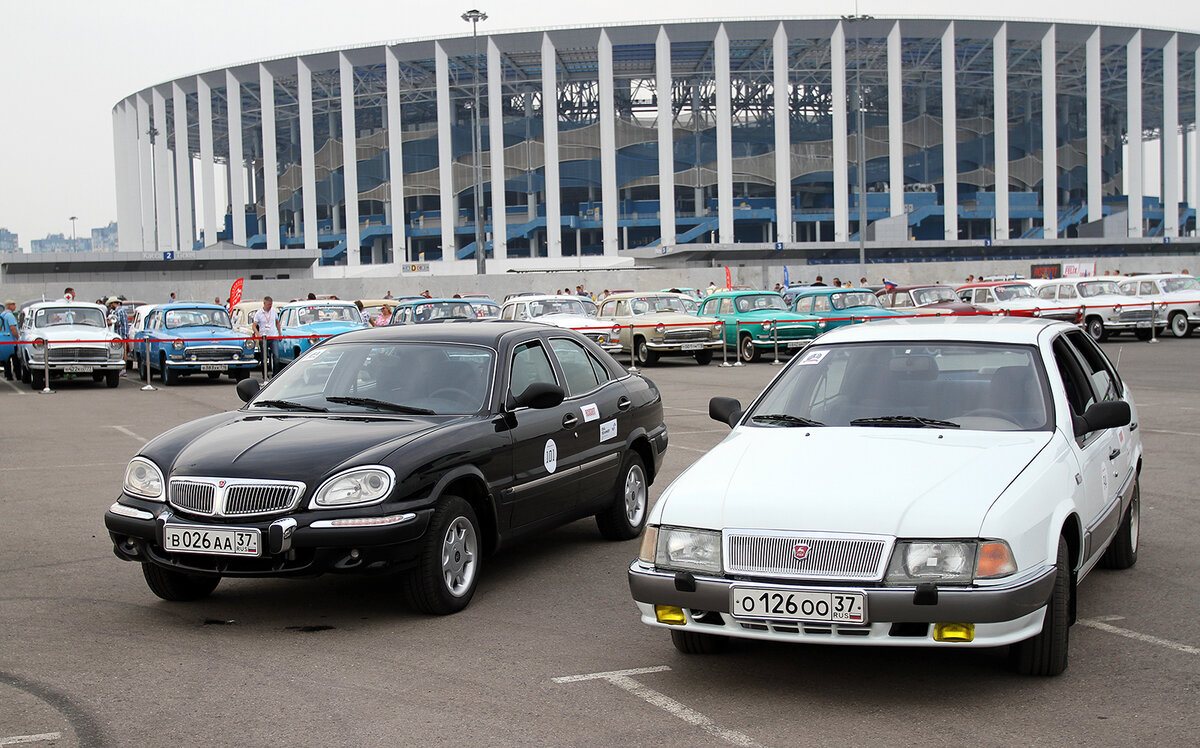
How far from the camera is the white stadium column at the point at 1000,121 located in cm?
7475

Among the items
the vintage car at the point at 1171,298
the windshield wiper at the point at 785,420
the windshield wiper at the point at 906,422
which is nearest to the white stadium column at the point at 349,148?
the vintage car at the point at 1171,298

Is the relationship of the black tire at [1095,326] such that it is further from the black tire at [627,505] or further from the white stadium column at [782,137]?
the white stadium column at [782,137]

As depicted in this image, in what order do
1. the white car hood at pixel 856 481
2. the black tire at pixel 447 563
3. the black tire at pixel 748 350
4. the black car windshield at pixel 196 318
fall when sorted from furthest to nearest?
the black tire at pixel 748 350 < the black car windshield at pixel 196 318 < the black tire at pixel 447 563 < the white car hood at pixel 856 481

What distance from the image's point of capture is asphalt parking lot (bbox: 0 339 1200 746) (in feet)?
14.0

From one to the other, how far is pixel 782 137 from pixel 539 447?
72.0m

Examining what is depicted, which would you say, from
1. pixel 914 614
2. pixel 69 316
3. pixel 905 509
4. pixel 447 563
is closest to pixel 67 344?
pixel 69 316

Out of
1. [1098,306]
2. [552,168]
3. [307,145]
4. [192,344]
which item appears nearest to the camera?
[192,344]

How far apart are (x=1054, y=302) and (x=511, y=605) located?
27.1 m

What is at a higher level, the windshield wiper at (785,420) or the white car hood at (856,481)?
the windshield wiper at (785,420)

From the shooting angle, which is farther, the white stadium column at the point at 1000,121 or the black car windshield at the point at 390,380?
→ the white stadium column at the point at 1000,121

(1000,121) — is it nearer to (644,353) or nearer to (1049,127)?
(1049,127)

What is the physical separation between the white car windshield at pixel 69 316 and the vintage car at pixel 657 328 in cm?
1091

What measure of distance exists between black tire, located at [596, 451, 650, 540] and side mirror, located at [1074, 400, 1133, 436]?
Result: 3320mm

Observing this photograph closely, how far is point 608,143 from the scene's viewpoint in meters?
75.6
